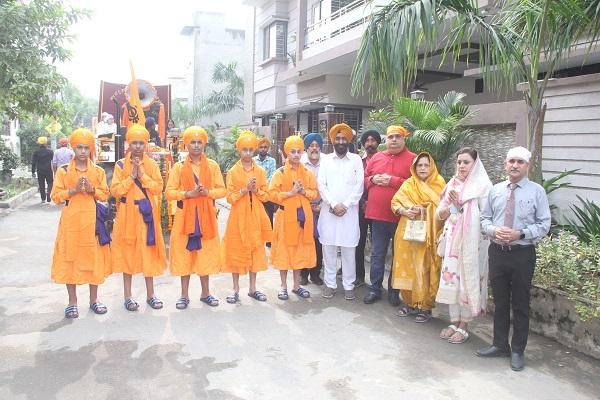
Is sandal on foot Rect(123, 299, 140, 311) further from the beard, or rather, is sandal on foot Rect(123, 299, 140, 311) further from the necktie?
the necktie

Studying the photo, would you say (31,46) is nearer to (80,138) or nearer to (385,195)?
(80,138)

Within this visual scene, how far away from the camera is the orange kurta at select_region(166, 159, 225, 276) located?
506 centimetres

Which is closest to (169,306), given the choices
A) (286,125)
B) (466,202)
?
(466,202)

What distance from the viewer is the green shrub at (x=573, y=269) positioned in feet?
13.5

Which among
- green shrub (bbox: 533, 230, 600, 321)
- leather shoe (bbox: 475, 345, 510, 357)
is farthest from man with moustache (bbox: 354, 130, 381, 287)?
leather shoe (bbox: 475, 345, 510, 357)

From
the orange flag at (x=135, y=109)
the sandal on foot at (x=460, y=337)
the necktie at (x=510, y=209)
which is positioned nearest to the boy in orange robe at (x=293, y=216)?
the sandal on foot at (x=460, y=337)

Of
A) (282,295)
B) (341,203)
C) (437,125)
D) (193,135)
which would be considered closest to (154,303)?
(282,295)

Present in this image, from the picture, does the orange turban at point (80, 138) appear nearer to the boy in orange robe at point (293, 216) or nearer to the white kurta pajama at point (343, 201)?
the boy in orange robe at point (293, 216)

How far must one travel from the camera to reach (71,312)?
190 inches

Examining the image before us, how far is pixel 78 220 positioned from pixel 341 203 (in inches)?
100

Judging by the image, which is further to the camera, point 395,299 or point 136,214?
point 395,299

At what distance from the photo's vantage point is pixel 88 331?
448cm

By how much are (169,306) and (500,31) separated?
438 cm

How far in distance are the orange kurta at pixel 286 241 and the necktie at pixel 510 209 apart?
2.20m
